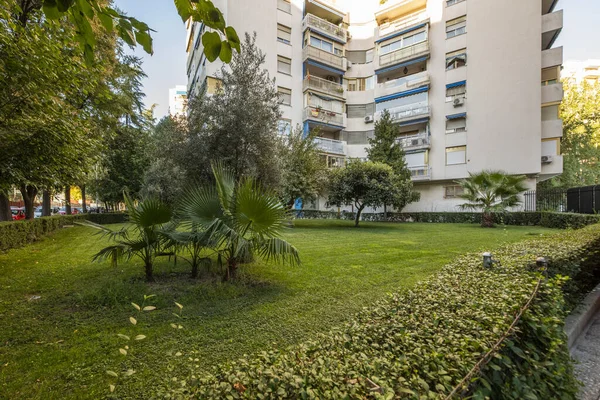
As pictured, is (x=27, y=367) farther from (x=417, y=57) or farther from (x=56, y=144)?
(x=417, y=57)

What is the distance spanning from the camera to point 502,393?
Answer: 5.23 feet

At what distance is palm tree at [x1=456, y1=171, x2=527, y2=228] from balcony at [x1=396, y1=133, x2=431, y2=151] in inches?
327

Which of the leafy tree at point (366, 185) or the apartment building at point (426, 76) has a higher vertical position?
the apartment building at point (426, 76)

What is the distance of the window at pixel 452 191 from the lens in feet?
77.6

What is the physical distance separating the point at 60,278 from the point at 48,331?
9.71 ft

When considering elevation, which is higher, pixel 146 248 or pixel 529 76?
pixel 529 76

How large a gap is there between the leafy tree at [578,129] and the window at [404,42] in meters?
17.6

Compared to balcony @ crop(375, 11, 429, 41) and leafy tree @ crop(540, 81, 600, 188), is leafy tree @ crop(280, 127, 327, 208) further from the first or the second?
leafy tree @ crop(540, 81, 600, 188)

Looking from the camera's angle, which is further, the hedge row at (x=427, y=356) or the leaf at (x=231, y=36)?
the leaf at (x=231, y=36)

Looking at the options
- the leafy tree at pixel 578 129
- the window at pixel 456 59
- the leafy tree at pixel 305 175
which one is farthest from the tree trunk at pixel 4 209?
the leafy tree at pixel 578 129

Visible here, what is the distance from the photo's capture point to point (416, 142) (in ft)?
82.9

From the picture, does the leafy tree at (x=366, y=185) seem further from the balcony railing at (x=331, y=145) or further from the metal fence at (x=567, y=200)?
the balcony railing at (x=331, y=145)

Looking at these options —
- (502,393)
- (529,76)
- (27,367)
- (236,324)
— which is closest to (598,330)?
(502,393)

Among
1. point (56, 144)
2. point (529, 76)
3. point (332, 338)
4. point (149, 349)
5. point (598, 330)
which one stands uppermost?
point (529, 76)
